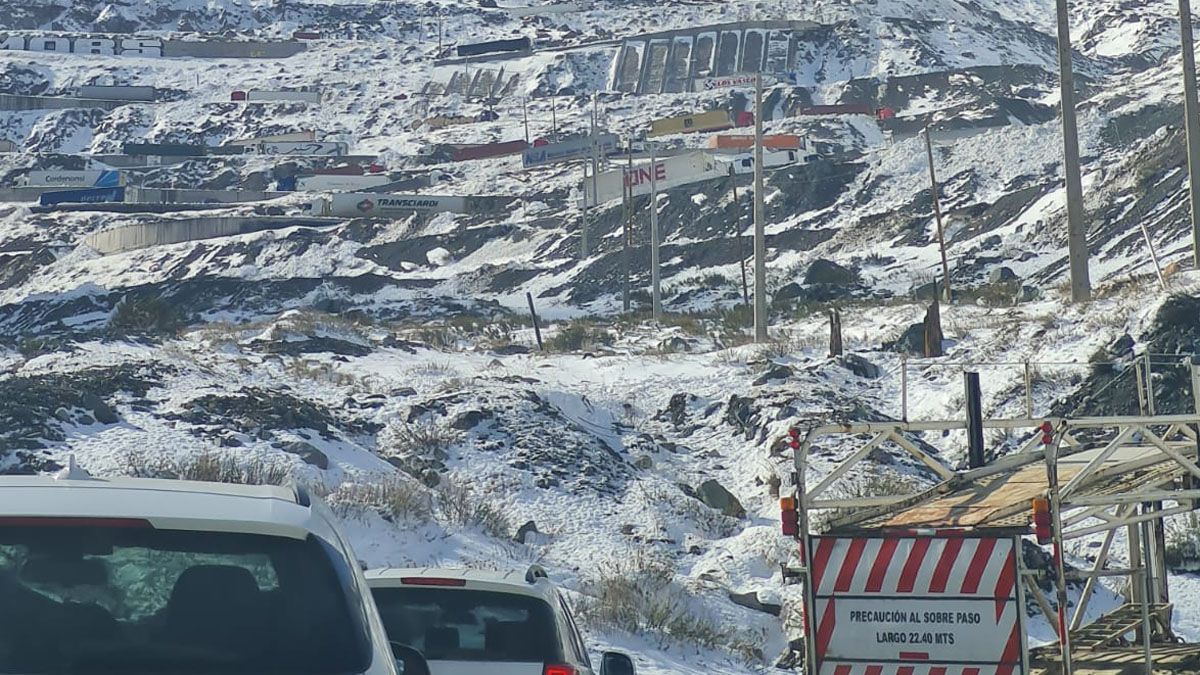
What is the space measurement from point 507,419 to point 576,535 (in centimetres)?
474

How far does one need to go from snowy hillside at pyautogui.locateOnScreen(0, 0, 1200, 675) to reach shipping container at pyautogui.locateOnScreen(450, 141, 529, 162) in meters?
2.14

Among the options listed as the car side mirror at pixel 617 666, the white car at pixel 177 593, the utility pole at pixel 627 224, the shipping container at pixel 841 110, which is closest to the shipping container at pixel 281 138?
the shipping container at pixel 841 110

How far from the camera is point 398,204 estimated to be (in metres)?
84.1

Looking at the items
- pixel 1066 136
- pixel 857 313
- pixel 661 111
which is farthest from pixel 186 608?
pixel 661 111

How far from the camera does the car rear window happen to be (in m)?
7.78

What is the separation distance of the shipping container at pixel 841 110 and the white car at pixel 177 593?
102 meters

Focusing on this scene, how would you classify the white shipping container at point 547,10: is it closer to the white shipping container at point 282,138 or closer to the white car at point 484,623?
the white shipping container at point 282,138

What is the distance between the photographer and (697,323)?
1624 inches

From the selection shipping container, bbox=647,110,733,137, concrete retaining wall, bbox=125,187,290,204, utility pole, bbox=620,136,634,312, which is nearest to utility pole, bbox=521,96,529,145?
shipping container, bbox=647,110,733,137

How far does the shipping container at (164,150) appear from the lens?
11119 centimetres

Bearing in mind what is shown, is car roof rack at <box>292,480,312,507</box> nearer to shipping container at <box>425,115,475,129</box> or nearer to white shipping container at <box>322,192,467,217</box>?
white shipping container at <box>322,192,467,217</box>

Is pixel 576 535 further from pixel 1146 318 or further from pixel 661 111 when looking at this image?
pixel 661 111

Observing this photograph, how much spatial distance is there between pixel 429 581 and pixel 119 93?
13154 cm

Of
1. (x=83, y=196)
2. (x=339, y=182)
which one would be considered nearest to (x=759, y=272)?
(x=339, y=182)
